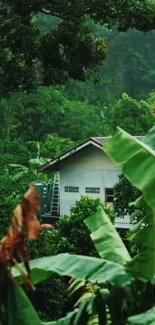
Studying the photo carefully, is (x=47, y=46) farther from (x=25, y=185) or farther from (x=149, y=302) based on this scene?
(x=25, y=185)

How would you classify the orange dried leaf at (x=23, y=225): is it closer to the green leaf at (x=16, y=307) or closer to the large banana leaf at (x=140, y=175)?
the green leaf at (x=16, y=307)

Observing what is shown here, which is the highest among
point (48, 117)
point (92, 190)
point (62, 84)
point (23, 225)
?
point (23, 225)

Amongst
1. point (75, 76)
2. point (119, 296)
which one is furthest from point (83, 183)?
point (119, 296)

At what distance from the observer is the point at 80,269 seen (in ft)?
13.3

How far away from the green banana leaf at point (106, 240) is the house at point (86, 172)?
15.9 m

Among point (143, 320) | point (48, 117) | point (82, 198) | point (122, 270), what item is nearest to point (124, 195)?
point (82, 198)

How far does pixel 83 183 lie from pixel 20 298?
20351 mm

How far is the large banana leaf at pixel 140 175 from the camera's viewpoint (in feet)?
14.1

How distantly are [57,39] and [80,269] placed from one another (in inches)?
311

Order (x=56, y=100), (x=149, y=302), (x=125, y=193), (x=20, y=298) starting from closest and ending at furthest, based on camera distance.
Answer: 1. (x=20, y=298)
2. (x=149, y=302)
3. (x=125, y=193)
4. (x=56, y=100)

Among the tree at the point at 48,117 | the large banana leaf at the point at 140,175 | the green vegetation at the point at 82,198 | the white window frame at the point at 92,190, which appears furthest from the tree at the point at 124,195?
Result: the tree at the point at 48,117

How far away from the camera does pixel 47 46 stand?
Result: 37.7 ft

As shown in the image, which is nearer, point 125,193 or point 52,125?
point 125,193

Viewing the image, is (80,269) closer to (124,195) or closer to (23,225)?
(23,225)
